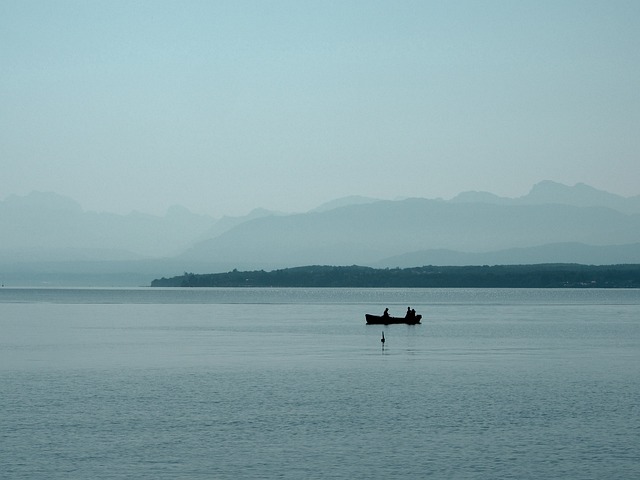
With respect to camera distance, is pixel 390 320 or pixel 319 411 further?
pixel 390 320

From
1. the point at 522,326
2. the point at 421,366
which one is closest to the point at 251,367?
the point at 421,366

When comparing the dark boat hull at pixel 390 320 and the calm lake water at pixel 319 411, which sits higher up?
the dark boat hull at pixel 390 320

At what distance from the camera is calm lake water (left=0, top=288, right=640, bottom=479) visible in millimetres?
34969

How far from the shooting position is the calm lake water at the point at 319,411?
35.0m

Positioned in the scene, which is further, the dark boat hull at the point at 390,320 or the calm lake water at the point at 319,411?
the dark boat hull at the point at 390,320

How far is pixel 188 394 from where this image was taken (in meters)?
52.8

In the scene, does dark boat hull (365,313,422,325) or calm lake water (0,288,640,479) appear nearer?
calm lake water (0,288,640,479)

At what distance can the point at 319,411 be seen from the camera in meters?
47.1

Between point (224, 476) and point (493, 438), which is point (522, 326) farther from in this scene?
point (224, 476)

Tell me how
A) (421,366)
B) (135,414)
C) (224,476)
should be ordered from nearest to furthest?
(224,476)
(135,414)
(421,366)

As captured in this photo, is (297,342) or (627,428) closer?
(627,428)

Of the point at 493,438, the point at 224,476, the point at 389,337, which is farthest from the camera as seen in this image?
the point at 389,337

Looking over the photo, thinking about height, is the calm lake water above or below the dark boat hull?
below

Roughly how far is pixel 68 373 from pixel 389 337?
1892 inches
